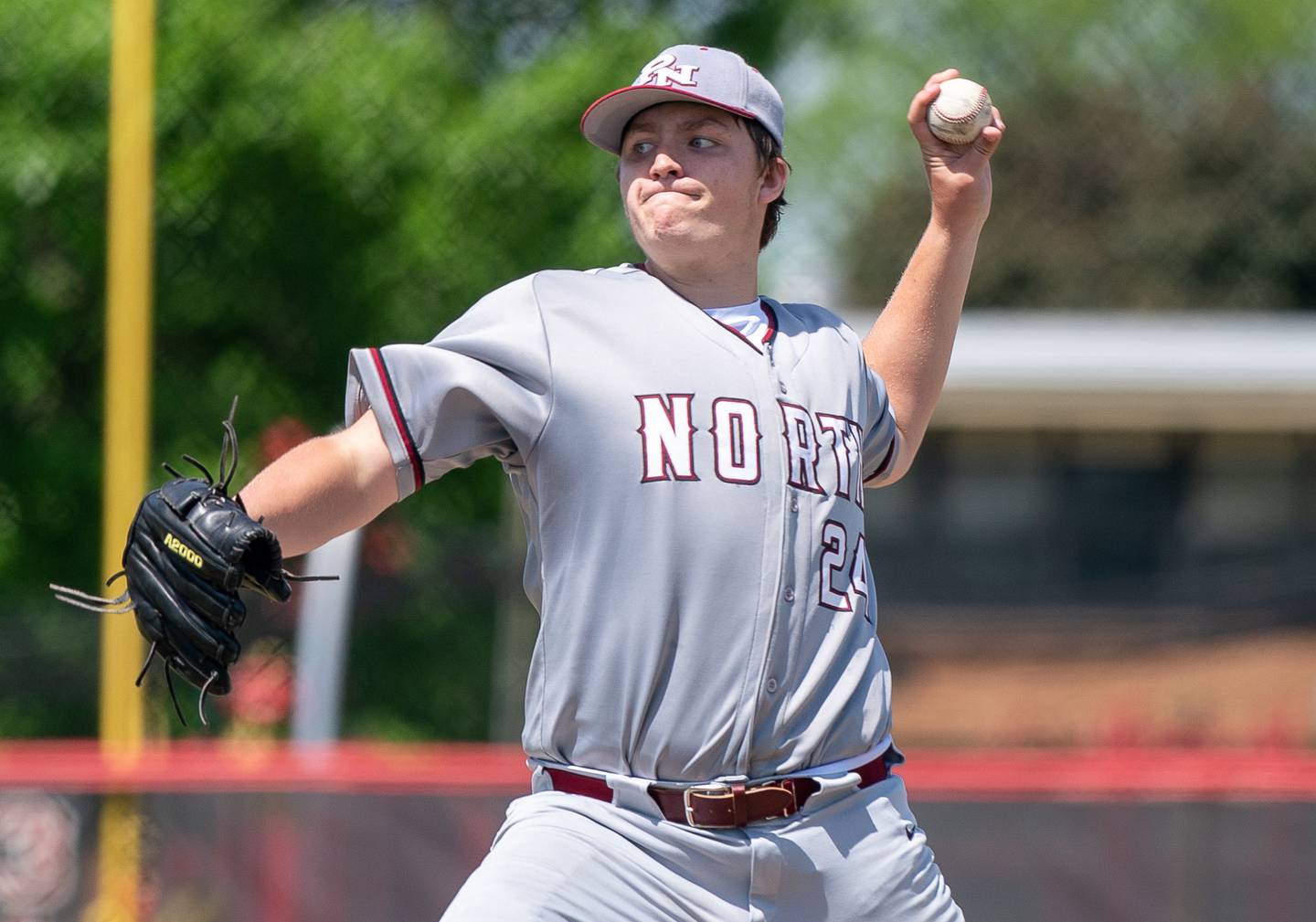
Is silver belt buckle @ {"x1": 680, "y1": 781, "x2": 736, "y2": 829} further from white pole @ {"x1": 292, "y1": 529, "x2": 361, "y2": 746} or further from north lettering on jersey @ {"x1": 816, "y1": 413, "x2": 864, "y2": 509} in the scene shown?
white pole @ {"x1": 292, "y1": 529, "x2": 361, "y2": 746}

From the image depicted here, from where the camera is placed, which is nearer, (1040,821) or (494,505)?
(1040,821)

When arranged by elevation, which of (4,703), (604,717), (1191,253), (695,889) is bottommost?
(4,703)

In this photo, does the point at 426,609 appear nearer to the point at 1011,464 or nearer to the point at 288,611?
the point at 288,611

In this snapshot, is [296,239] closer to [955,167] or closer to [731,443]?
[955,167]

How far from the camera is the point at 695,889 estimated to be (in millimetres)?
2102

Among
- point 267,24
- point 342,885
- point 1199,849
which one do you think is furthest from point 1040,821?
point 267,24

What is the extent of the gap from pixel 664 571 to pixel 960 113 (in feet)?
3.02

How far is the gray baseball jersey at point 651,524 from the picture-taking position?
2.10 metres

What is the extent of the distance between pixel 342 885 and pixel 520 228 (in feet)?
15.0

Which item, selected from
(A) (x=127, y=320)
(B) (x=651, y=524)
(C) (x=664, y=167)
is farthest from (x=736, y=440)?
(A) (x=127, y=320)

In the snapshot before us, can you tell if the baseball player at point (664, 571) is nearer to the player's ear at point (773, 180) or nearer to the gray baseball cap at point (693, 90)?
the gray baseball cap at point (693, 90)

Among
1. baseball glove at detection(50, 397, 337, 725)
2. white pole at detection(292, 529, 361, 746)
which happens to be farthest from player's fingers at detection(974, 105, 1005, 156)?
white pole at detection(292, 529, 361, 746)

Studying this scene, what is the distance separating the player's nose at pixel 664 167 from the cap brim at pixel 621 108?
0.08m

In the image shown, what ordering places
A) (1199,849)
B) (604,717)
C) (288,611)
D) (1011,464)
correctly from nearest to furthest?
(604,717)
(1199,849)
(288,611)
(1011,464)
